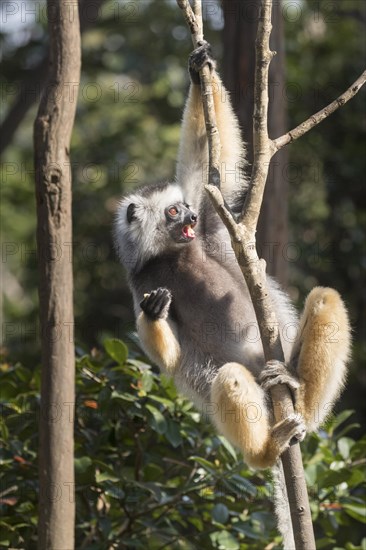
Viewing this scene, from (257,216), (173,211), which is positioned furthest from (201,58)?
(257,216)

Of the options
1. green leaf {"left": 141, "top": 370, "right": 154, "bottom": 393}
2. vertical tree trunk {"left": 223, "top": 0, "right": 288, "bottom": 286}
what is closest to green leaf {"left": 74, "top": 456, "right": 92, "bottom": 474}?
green leaf {"left": 141, "top": 370, "right": 154, "bottom": 393}

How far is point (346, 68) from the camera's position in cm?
1250

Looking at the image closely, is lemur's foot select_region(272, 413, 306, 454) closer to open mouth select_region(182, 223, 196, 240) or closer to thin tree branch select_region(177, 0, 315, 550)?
thin tree branch select_region(177, 0, 315, 550)

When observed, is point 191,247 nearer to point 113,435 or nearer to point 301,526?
point 113,435

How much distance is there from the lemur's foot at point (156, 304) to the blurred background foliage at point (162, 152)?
6362mm

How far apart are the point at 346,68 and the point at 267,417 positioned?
27.7 ft

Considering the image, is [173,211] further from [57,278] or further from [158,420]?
[57,278]

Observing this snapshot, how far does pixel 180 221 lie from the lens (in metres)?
5.95

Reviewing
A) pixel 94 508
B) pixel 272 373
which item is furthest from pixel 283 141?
pixel 94 508

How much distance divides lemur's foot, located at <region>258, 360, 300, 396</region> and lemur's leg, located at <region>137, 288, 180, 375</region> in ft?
2.37

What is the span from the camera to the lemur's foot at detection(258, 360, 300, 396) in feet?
16.2

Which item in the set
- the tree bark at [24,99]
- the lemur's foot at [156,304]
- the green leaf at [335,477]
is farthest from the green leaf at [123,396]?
the tree bark at [24,99]

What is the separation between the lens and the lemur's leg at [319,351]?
17.1 ft

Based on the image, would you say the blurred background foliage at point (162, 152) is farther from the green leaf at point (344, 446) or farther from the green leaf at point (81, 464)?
the green leaf at point (81, 464)
